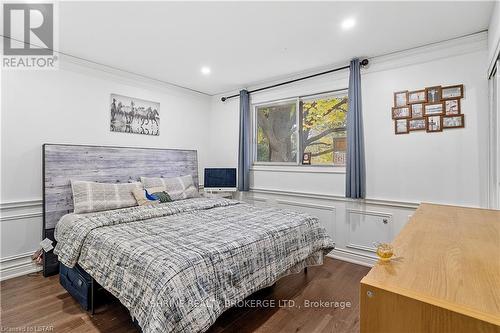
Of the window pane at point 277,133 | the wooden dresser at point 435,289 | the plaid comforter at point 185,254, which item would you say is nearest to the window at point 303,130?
the window pane at point 277,133

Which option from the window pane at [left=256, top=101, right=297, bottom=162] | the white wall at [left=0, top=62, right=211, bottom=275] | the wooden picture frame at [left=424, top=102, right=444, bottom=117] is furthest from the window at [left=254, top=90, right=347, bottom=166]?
the white wall at [left=0, top=62, right=211, bottom=275]

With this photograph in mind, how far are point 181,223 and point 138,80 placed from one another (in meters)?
2.43

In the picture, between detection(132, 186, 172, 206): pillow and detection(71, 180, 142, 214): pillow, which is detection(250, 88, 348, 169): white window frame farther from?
detection(71, 180, 142, 214): pillow

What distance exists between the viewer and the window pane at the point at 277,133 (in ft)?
12.9

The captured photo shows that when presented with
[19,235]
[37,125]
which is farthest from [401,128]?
→ [19,235]

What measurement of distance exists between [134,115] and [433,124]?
3.79m

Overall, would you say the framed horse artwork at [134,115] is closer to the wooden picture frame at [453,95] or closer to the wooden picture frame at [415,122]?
the wooden picture frame at [415,122]

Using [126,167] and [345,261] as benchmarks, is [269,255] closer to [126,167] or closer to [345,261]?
[345,261]

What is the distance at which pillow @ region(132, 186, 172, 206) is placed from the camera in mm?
3129

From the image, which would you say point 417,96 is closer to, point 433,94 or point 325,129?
point 433,94

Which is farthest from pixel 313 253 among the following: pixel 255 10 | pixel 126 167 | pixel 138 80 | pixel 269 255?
pixel 138 80

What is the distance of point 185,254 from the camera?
5.40 feet

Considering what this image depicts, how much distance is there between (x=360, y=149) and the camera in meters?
3.04

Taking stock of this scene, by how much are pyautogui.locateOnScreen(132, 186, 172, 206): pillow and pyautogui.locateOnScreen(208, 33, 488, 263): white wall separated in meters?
1.68
